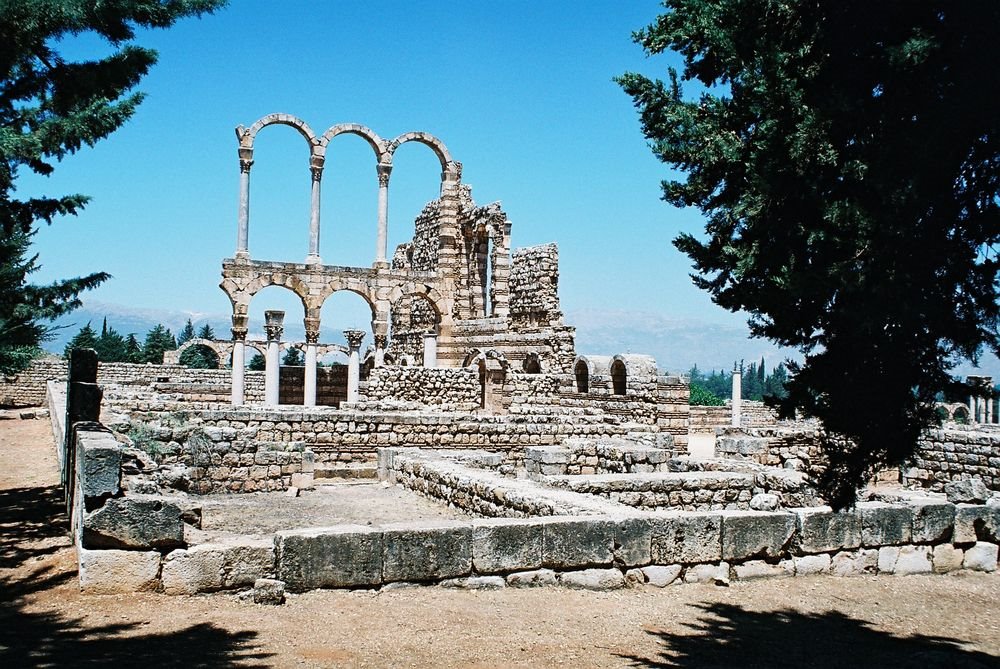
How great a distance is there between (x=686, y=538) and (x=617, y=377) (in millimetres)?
16256

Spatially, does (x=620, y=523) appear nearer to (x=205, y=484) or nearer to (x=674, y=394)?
(x=205, y=484)

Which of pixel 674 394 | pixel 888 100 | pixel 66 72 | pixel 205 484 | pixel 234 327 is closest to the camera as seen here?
pixel 888 100

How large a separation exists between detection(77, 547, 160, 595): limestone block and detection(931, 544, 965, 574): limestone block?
21.9ft

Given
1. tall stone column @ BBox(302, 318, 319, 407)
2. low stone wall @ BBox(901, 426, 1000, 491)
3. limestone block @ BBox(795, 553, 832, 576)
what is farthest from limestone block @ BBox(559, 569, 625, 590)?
tall stone column @ BBox(302, 318, 319, 407)

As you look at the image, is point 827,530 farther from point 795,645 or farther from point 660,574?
point 795,645

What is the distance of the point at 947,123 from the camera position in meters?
4.55

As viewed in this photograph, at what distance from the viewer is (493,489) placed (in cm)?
952

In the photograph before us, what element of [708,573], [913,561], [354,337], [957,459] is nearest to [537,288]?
[354,337]

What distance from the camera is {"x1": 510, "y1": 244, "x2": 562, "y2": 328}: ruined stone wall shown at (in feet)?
93.6

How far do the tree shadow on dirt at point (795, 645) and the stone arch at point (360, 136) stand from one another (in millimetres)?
27750

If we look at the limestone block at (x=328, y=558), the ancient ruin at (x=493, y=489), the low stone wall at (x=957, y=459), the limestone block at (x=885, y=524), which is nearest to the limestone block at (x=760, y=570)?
the ancient ruin at (x=493, y=489)

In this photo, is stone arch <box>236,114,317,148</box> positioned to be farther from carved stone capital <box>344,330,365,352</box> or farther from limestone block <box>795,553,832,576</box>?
limestone block <box>795,553,832,576</box>

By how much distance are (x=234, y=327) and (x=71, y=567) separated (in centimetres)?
2371

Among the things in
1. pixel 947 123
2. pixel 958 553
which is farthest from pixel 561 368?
pixel 947 123
